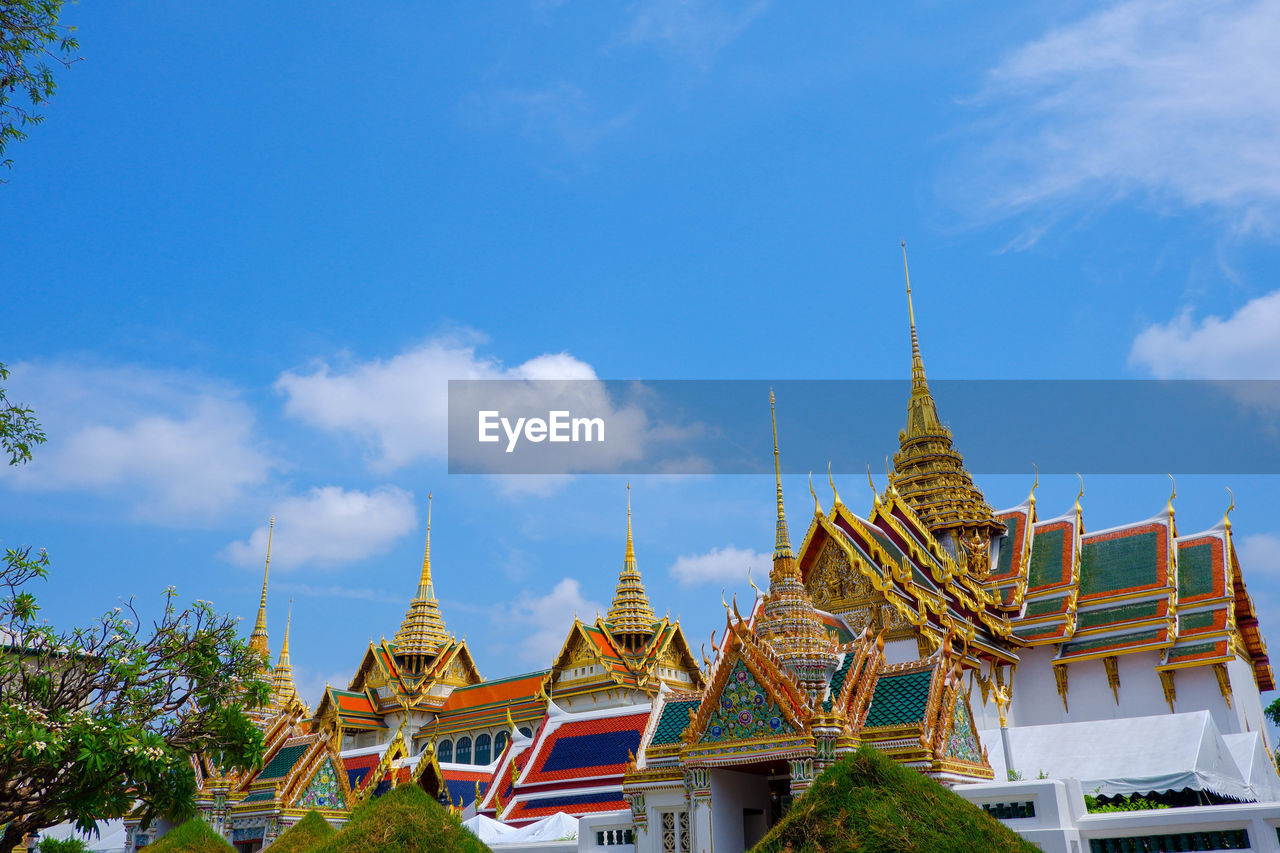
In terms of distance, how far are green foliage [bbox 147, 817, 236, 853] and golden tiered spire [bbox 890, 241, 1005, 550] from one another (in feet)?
63.9

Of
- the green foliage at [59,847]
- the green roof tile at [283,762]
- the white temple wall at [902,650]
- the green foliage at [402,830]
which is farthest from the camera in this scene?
the white temple wall at [902,650]

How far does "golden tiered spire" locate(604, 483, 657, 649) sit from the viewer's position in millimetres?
42719

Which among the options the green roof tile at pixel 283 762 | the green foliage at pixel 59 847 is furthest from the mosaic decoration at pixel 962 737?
the green foliage at pixel 59 847

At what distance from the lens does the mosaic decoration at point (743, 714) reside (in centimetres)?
1021

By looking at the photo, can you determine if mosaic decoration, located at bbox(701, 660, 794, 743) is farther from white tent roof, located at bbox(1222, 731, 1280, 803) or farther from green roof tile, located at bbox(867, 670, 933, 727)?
white tent roof, located at bbox(1222, 731, 1280, 803)

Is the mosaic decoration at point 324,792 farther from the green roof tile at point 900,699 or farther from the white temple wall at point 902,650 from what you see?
the green roof tile at point 900,699

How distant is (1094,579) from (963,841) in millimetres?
21246

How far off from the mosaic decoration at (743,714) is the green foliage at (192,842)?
8.56m

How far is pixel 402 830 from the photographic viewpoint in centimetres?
895

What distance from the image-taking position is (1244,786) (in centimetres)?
1429

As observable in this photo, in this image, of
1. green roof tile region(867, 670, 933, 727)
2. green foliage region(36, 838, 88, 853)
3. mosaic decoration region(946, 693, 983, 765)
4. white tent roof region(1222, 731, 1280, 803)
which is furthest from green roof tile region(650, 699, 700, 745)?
green foliage region(36, 838, 88, 853)

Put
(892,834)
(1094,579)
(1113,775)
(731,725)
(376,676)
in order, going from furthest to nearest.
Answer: (376,676) < (1094,579) < (1113,775) < (731,725) < (892,834)

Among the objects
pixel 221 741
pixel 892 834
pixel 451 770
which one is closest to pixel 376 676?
→ pixel 451 770

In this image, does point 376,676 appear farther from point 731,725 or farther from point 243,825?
point 731,725
